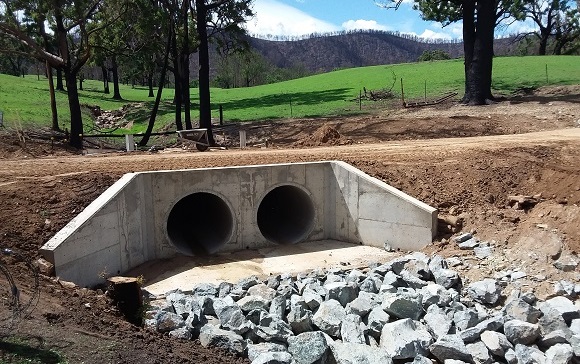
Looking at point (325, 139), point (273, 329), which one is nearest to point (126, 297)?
point (273, 329)

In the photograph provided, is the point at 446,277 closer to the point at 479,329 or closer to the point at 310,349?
the point at 479,329

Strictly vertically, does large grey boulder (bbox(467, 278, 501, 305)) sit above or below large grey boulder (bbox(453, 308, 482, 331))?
above

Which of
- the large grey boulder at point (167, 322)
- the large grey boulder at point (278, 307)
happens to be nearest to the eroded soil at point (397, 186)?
the large grey boulder at point (167, 322)

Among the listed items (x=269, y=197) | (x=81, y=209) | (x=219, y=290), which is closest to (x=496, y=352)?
(x=219, y=290)

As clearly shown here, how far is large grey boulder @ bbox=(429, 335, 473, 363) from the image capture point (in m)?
8.14

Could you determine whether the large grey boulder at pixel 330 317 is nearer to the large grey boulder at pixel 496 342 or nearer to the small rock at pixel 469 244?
the large grey boulder at pixel 496 342

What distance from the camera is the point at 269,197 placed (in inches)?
687

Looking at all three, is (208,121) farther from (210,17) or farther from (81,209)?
(81,209)

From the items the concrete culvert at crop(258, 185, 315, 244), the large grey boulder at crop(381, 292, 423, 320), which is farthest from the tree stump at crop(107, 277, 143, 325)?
the concrete culvert at crop(258, 185, 315, 244)

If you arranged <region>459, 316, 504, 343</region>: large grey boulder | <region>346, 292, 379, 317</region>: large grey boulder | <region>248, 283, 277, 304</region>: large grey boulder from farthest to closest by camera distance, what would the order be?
<region>248, 283, 277, 304</region>: large grey boulder
<region>346, 292, 379, 317</region>: large grey boulder
<region>459, 316, 504, 343</region>: large grey boulder

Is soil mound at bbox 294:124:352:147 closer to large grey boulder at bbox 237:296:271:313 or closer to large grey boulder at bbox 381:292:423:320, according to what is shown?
large grey boulder at bbox 237:296:271:313

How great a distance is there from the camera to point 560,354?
7965mm

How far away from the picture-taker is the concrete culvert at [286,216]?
1513 cm

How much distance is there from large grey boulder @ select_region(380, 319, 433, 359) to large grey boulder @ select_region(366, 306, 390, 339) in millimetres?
146
